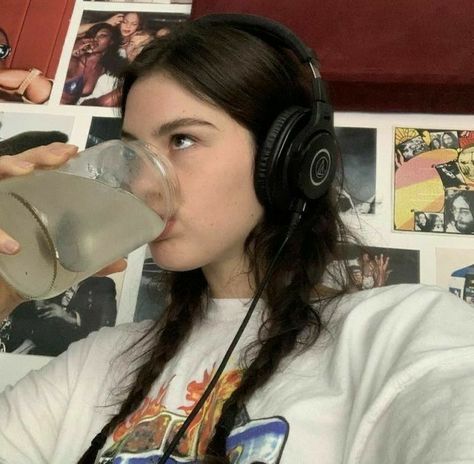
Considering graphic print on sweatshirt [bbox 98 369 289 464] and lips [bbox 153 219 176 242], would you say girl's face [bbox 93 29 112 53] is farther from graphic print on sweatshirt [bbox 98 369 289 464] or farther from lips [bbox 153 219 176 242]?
graphic print on sweatshirt [bbox 98 369 289 464]

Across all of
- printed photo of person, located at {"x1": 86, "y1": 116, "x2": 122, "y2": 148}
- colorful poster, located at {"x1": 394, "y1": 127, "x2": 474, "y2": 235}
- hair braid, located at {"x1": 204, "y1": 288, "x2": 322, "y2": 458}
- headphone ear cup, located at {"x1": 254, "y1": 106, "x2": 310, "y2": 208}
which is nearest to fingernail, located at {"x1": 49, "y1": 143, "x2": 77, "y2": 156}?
headphone ear cup, located at {"x1": 254, "y1": 106, "x2": 310, "y2": 208}

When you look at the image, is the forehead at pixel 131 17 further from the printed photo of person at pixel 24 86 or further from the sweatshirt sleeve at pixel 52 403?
the sweatshirt sleeve at pixel 52 403

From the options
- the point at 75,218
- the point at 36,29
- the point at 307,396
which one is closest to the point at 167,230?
the point at 75,218

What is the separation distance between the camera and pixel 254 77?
651mm

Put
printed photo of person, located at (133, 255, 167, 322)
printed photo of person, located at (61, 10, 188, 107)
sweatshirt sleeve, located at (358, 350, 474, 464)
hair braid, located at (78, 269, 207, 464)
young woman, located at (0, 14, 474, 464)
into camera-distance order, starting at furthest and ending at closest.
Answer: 1. printed photo of person, located at (61, 10, 188, 107)
2. printed photo of person, located at (133, 255, 167, 322)
3. hair braid, located at (78, 269, 207, 464)
4. young woman, located at (0, 14, 474, 464)
5. sweatshirt sleeve, located at (358, 350, 474, 464)

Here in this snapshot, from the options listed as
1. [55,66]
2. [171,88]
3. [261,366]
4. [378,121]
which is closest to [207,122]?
[171,88]

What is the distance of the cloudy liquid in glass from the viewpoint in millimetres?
504

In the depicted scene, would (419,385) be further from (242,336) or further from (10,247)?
(10,247)

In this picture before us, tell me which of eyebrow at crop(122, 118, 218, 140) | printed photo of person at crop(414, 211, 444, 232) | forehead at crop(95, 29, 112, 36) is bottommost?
printed photo of person at crop(414, 211, 444, 232)

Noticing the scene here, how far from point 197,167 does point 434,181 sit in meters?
0.46

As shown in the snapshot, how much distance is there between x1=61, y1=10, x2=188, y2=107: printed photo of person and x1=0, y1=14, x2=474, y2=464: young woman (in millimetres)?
293

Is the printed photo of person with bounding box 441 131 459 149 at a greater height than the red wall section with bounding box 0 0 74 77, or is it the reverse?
the red wall section with bounding box 0 0 74 77

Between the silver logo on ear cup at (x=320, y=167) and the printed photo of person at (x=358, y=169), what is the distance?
0.26 metres

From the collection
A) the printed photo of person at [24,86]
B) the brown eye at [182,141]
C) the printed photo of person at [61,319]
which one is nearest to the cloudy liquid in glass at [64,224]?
the brown eye at [182,141]
